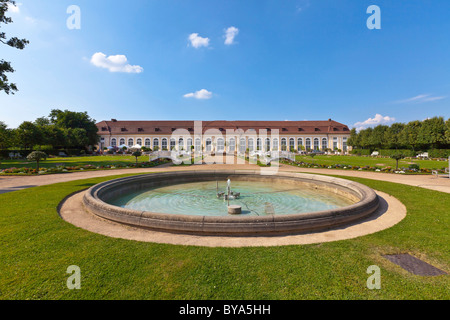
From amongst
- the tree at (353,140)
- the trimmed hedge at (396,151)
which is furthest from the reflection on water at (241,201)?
the tree at (353,140)

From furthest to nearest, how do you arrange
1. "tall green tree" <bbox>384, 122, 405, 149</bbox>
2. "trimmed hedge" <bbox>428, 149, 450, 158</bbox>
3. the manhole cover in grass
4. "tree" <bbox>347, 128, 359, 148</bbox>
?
1. "tree" <bbox>347, 128, 359, 148</bbox>
2. "tall green tree" <bbox>384, 122, 405, 149</bbox>
3. "trimmed hedge" <bbox>428, 149, 450, 158</bbox>
4. the manhole cover in grass

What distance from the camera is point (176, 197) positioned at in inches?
385

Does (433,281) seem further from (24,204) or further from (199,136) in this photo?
(199,136)

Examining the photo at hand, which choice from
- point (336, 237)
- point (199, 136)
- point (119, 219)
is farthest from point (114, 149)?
point (336, 237)

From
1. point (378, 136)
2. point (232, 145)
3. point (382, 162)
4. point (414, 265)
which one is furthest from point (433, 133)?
point (414, 265)

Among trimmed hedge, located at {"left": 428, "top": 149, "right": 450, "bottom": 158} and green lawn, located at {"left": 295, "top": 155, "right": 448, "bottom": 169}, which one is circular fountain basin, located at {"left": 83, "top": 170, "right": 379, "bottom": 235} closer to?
green lawn, located at {"left": 295, "top": 155, "right": 448, "bottom": 169}

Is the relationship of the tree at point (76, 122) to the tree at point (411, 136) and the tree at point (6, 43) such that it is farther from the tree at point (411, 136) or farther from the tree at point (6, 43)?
the tree at point (411, 136)

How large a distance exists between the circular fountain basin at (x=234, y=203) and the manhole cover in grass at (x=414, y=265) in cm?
161

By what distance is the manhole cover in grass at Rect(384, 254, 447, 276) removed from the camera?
3598 mm

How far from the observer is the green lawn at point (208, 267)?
3066 mm

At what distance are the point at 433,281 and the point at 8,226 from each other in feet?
32.4

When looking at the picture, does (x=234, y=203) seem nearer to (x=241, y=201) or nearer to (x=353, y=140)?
(x=241, y=201)

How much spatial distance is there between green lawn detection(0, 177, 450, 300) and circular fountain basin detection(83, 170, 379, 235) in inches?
30.6

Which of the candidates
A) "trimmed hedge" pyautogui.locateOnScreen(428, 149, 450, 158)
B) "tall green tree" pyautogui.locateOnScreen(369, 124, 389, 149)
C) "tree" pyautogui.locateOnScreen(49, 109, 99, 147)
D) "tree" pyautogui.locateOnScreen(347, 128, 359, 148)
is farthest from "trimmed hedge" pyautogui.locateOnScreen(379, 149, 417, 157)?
"tree" pyautogui.locateOnScreen(49, 109, 99, 147)
